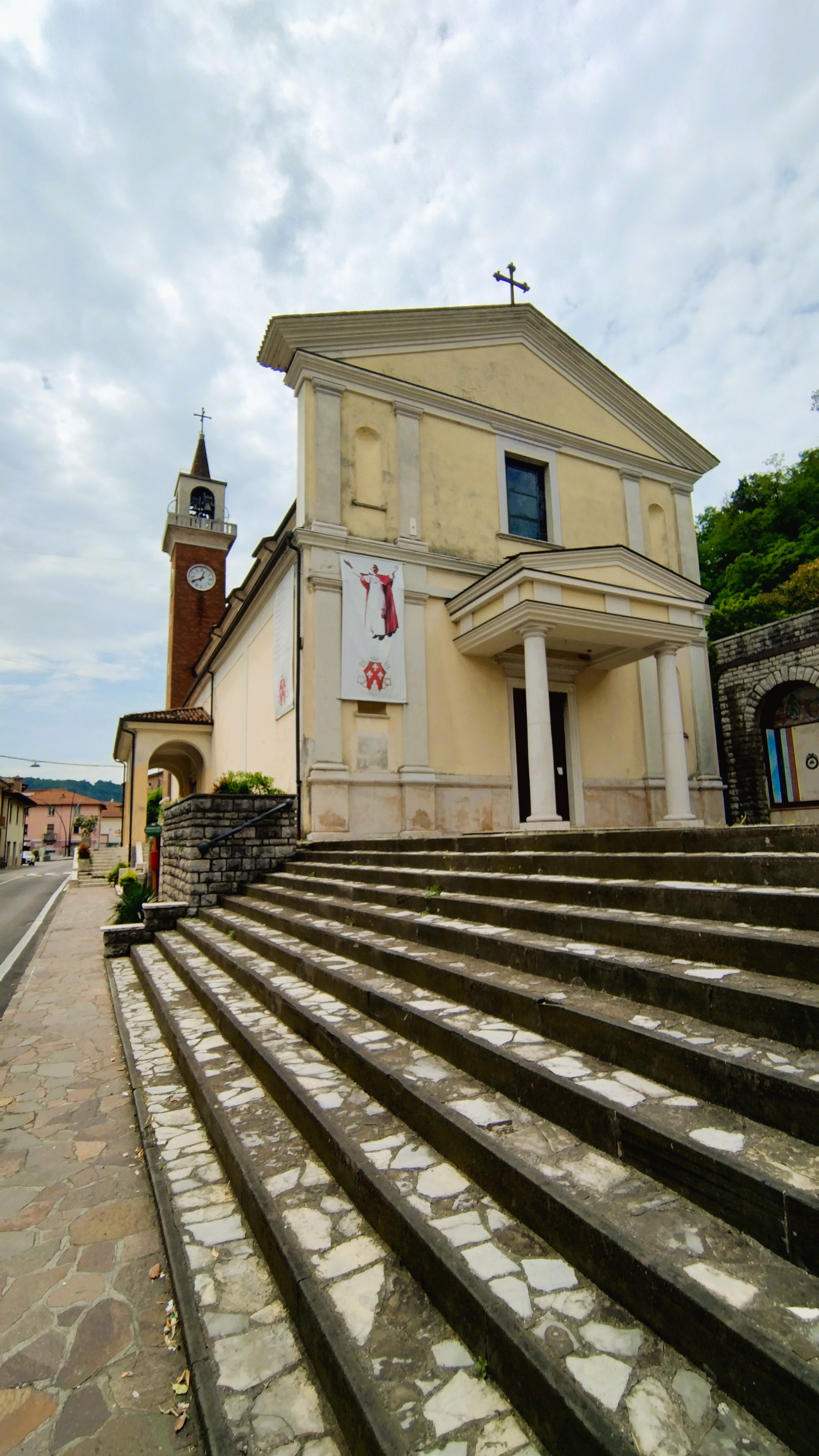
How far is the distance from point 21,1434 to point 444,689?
9.78 metres

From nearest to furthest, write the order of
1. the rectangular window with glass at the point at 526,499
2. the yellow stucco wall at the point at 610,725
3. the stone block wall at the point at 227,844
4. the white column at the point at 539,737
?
1. the stone block wall at the point at 227,844
2. the white column at the point at 539,737
3. the yellow stucco wall at the point at 610,725
4. the rectangular window with glass at the point at 526,499

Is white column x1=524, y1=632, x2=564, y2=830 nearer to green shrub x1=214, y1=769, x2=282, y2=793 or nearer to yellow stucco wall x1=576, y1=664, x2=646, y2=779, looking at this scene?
yellow stucco wall x1=576, y1=664, x2=646, y2=779

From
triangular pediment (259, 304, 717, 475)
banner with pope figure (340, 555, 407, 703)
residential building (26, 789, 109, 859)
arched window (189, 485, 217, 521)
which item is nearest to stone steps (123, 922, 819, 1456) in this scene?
banner with pope figure (340, 555, 407, 703)

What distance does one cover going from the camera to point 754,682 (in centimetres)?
1528

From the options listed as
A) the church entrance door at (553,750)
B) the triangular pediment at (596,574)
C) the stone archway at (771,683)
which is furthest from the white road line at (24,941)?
the stone archway at (771,683)

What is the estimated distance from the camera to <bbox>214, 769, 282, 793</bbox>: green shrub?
9359mm

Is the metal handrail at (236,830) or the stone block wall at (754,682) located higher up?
the stone block wall at (754,682)

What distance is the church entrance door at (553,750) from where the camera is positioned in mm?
11820

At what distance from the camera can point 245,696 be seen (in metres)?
15.1

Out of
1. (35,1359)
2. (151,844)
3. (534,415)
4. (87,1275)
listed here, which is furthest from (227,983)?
(534,415)

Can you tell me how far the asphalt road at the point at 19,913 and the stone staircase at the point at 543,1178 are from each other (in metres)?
5.14

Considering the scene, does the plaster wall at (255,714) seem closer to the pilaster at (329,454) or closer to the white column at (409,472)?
the pilaster at (329,454)

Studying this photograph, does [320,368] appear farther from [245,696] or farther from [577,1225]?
[577,1225]

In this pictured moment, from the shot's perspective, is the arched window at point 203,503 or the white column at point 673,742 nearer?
the white column at point 673,742
